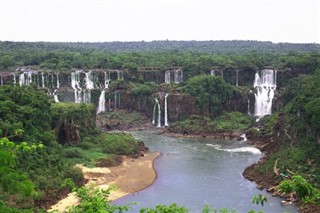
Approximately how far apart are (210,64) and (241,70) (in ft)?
21.3

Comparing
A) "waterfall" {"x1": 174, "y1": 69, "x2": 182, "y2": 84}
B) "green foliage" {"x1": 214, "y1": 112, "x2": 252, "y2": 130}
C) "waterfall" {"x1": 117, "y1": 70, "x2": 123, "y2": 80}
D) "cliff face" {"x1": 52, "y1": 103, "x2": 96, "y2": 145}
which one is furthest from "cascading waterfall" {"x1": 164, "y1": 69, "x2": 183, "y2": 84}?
"cliff face" {"x1": 52, "y1": 103, "x2": 96, "y2": 145}

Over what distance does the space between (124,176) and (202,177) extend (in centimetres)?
726

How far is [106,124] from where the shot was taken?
229 ft

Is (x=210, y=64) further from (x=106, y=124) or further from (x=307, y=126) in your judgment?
(x=307, y=126)

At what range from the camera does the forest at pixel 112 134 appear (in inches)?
593

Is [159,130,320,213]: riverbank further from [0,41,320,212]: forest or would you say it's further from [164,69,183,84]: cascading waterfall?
[164,69,183,84]: cascading waterfall

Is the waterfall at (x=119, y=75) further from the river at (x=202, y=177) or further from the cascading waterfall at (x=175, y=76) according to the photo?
the river at (x=202, y=177)

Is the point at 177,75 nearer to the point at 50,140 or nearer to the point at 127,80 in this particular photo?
the point at 127,80

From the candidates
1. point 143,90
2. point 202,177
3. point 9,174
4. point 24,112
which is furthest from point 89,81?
point 9,174

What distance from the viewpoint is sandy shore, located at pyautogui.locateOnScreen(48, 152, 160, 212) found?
40853 mm

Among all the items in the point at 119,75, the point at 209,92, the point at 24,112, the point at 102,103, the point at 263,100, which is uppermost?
the point at 119,75

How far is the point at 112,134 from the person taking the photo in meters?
58.0

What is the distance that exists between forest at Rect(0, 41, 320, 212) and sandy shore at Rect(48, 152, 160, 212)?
183cm

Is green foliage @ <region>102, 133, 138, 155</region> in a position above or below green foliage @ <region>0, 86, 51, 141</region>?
below
